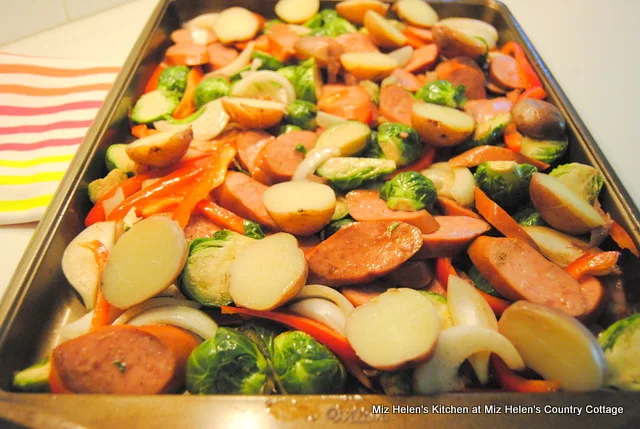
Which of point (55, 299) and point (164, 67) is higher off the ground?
point (164, 67)

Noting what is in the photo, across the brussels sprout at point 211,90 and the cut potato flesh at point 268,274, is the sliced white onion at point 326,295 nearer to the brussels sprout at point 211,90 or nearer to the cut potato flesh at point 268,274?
the cut potato flesh at point 268,274

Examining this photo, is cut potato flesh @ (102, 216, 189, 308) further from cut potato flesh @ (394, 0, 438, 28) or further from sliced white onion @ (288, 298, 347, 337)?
cut potato flesh @ (394, 0, 438, 28)

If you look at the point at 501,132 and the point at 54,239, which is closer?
the point at 54,239

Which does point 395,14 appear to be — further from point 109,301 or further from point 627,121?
point 109,301

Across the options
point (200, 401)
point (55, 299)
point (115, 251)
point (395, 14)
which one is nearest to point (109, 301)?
point (115, 251)

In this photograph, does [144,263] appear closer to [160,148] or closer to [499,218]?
[160,148]

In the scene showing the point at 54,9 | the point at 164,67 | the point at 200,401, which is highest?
the point at 54,9

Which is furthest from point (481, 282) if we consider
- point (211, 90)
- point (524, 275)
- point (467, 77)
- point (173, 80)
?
point (173, 80)
